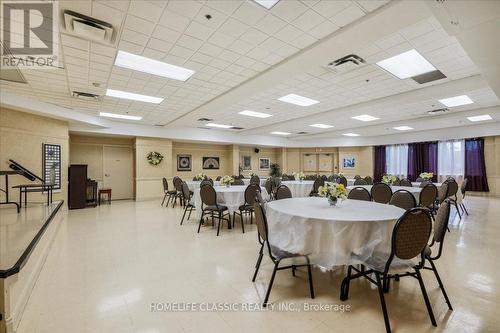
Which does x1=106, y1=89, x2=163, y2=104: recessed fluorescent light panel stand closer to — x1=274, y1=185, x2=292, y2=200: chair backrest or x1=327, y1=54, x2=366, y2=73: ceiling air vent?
x1=274, y1=185, x2=292, y2=200: chair backrest

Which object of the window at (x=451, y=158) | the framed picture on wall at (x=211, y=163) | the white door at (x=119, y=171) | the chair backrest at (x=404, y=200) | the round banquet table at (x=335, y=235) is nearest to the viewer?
the round banquet table at (x=335, y=235)

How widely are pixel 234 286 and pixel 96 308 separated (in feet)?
4.34

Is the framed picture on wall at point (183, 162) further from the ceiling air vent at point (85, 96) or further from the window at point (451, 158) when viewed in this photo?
the window at point (451, 158)

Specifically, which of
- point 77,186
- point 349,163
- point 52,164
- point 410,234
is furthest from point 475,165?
point 52,164

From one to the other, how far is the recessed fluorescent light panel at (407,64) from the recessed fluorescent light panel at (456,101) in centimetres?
262

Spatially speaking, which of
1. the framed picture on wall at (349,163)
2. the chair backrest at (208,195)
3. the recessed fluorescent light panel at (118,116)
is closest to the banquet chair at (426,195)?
the chair backrest at (208,195)

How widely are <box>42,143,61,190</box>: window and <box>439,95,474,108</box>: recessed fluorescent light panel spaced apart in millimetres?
11102

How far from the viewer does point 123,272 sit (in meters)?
2.95

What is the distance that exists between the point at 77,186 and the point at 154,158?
10.2 ft

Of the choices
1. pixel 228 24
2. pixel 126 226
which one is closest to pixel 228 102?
pixel 228 24

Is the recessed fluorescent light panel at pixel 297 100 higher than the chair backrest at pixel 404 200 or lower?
higher

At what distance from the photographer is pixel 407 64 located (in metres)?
4.14

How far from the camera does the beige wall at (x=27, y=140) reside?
5.99 meters

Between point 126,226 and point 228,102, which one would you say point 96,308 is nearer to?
point 126,226
